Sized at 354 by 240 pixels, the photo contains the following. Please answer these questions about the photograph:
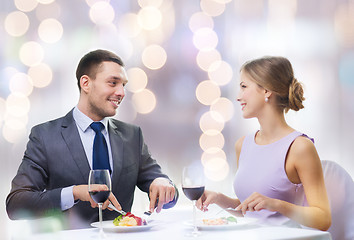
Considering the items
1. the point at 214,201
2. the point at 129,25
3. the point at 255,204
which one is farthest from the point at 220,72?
the point at 255,204

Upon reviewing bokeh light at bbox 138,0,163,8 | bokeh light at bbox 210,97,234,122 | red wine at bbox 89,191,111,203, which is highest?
bokeh light at bbox 138,0,163,8

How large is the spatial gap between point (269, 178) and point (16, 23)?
170 centimetres

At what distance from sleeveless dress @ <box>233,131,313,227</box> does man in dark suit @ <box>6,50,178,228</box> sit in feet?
1.13

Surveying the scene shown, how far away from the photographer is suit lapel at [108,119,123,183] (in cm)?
192

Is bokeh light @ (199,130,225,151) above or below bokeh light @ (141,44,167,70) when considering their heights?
below

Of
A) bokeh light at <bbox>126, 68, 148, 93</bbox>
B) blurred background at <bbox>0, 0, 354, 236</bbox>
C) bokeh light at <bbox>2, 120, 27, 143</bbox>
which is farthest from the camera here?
bokeh light at <bbox>126, 68, 148, 93</bbox>

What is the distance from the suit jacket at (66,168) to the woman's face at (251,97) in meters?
0.53

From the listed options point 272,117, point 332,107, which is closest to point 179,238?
point 272,117

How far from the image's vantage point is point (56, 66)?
8.43 feet

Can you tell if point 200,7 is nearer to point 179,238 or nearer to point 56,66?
point 56,66

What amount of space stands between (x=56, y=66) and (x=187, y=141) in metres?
1.03

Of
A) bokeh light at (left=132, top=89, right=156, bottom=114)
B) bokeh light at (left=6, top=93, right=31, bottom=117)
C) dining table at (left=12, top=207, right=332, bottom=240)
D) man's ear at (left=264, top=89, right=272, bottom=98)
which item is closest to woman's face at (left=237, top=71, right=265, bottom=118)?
man's ear at (left=264, top=89, right=272, bottom=98)

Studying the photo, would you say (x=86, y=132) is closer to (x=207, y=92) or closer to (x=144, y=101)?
(x=144, y=101)

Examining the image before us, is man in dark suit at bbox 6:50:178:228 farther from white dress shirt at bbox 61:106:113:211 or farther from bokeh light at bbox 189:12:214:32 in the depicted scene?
bokeh light at bbox 189:12:214:32
